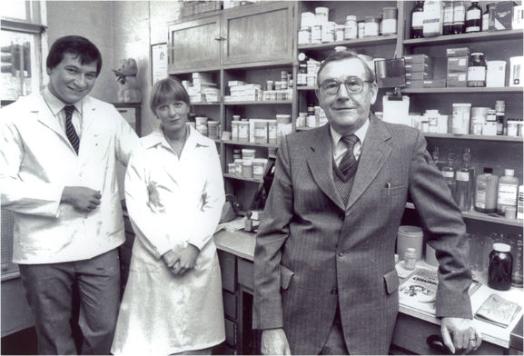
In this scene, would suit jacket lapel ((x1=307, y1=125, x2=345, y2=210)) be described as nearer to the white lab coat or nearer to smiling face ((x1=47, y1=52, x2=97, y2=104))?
the white lab coat

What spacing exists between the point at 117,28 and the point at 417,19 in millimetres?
3315

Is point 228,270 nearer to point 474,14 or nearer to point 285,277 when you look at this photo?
point 285,277

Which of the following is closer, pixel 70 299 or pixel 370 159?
pixel 370 159

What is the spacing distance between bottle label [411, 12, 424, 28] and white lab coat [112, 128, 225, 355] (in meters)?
1.29

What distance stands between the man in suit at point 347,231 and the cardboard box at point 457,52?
80 centimetres

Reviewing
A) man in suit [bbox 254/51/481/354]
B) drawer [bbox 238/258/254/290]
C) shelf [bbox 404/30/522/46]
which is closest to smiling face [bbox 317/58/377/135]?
man in suit [bbox 254/51/481/354]

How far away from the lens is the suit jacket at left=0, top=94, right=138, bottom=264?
7.00 feet

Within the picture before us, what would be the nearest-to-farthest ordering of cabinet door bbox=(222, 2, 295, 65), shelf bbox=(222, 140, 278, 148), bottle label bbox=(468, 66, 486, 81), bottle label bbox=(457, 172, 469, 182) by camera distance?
bottle label bbox=(468, 66, 486, 81), bottle label bbox=(457, 172, 469, 182), cabinet door bbox=(222, 2, 295, 65), shelf bbox=(222, 140, 278, 148)

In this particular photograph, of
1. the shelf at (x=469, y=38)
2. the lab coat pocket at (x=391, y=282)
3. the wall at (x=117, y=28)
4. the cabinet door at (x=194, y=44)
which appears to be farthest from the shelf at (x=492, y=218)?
the wall at (x=117, y=28)

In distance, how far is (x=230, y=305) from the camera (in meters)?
2.60

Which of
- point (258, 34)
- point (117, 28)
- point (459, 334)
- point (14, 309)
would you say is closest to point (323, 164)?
point (459, 334)

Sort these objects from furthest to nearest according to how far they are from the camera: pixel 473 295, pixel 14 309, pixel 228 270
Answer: pixel 14 309 → pixel 228 270 → pixel 473 295

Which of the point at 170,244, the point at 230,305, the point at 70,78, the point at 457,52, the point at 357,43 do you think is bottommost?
the point at 230,305

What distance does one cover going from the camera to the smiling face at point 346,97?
1470 millimetres
